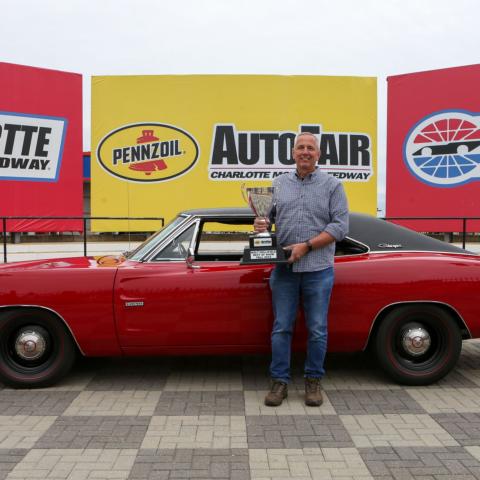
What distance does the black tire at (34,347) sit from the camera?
3662 mm

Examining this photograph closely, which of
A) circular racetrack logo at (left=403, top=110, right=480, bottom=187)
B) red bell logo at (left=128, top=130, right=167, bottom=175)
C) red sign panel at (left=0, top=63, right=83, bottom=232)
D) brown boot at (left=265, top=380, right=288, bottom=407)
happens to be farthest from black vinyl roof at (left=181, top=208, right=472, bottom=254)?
circular racetrack logo at (left=403, top=110, right=480, bottom=187)

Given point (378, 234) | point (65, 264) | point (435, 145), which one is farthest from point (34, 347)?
point (435, 145)

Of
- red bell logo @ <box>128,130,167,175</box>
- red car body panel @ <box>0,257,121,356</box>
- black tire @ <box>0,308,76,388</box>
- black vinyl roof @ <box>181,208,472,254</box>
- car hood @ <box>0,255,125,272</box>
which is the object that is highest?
red bell logo @ <box>128,130,167,175</box>

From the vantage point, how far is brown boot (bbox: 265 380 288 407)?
3.35 meters

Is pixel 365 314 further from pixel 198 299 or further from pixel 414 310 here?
pixel 198 299

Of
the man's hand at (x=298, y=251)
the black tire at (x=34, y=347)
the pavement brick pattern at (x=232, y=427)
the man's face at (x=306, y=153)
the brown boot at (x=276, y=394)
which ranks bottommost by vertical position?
the pavement brick pattern at (x=232, y=427)

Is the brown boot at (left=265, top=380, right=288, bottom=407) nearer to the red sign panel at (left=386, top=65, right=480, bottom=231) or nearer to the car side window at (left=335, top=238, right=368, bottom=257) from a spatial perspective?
the car side window at (left=335, top=238, right=368, bottom=257)

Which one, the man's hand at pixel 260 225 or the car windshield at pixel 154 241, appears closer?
the man's hand at pixel 260 225

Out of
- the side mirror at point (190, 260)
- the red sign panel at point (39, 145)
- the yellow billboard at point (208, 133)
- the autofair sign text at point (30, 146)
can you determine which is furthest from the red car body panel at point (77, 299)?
the autofair sign text at point (30, 146)

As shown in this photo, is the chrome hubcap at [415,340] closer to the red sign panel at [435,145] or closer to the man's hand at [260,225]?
the man's hand at [260,225]

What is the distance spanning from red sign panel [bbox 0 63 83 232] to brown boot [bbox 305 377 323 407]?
1023 centimetres

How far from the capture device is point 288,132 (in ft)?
42.9

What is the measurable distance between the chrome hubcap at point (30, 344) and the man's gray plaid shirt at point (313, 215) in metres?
1.94

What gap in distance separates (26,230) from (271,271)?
10.5 meters
